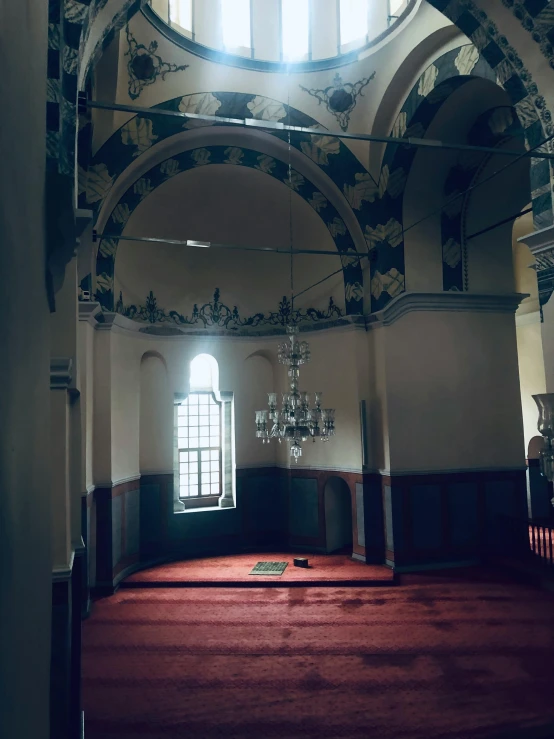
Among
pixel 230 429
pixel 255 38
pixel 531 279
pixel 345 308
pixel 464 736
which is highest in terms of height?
pixel 255 38

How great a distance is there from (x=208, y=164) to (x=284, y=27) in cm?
250

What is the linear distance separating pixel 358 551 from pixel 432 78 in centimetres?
759

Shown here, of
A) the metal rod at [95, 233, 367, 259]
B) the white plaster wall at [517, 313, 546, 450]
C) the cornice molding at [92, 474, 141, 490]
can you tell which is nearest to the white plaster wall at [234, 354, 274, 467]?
the cornice molding at [92, 474, 141, 490]

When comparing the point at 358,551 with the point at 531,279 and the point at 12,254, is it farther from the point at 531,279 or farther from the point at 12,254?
the point at 12,254

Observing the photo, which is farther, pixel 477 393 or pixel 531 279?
pixel 531 279

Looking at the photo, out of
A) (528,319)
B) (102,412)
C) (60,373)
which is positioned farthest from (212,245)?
(528,319)

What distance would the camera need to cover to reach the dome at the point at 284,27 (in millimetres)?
9461

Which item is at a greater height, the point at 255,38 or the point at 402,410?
the point at 255,38

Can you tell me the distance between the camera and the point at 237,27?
32.3ft

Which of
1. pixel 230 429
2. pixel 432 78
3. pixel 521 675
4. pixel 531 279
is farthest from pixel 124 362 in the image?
pixel 531 279

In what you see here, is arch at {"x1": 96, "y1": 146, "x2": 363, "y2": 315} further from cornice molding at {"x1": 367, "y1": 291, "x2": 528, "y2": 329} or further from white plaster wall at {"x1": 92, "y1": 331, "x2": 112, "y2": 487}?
cornice molding at {"x1": 367, "y1": 291, "x2": 528, "y2": 329}

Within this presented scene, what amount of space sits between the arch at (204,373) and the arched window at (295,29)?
5.55 meters

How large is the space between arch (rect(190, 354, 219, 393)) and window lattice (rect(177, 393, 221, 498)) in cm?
18

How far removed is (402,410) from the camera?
10086 millimetres
